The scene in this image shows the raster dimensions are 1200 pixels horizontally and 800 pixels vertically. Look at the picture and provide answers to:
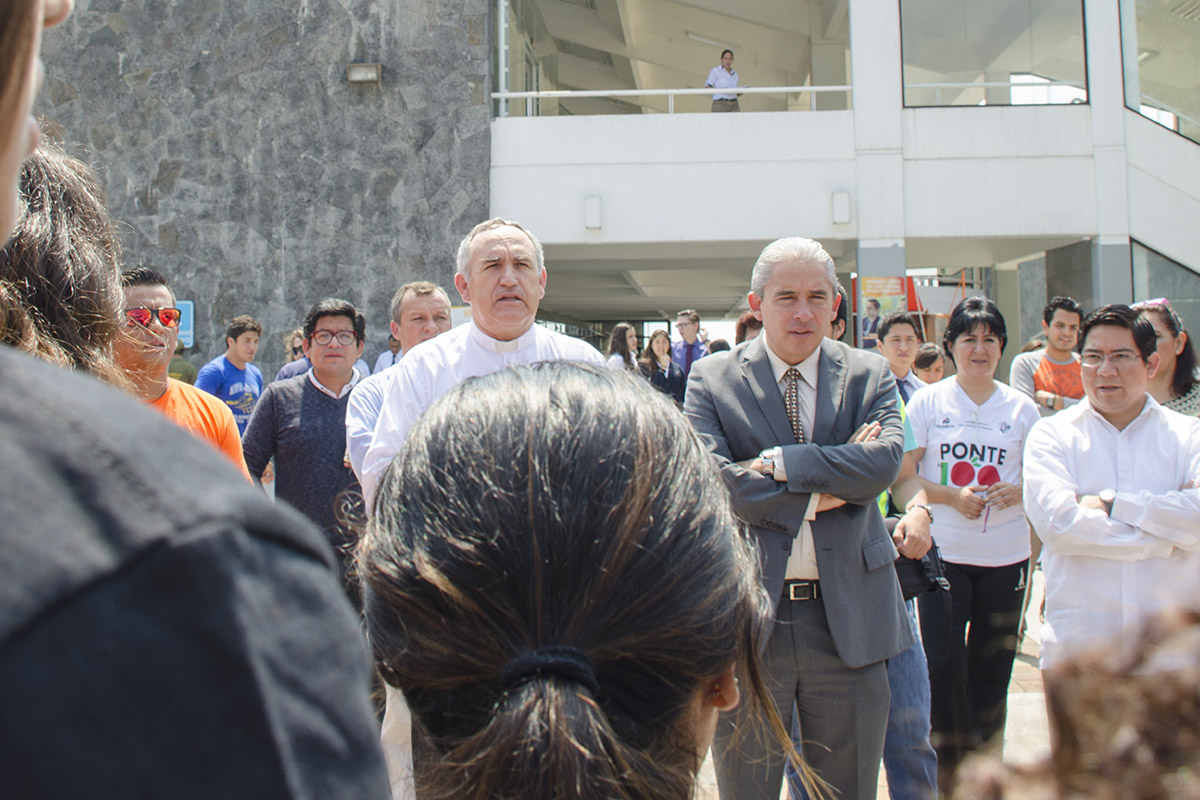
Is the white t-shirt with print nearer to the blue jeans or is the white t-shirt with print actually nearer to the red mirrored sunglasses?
the blue jeans

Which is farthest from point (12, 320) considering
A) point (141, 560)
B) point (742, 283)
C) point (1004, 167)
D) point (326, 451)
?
point (742, 283)

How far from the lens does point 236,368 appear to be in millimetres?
6793

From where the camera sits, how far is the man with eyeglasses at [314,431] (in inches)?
167

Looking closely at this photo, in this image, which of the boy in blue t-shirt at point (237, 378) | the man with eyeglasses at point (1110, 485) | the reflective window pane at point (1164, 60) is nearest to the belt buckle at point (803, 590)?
the man with eyeglasses at point (1110, 485)

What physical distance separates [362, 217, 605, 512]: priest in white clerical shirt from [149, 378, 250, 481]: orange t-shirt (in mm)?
414

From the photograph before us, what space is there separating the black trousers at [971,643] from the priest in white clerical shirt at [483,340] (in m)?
1.90

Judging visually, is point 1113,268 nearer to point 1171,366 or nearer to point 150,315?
point 1171,366

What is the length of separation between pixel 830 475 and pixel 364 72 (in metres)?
10.9

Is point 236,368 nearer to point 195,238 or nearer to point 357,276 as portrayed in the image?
point 357,276

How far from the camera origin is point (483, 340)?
10.6ft

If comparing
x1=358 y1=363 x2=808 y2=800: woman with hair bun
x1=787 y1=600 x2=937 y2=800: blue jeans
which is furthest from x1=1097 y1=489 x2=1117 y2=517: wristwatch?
x1=358 y1=363 x2=808 y2=800: woman with hair bun

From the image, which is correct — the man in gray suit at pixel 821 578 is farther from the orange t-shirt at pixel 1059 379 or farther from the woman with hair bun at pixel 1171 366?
the orange t-shirt at pixel 1059 379

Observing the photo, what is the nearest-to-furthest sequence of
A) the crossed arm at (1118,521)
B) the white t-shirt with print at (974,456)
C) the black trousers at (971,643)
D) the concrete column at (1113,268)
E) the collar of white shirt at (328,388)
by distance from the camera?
1. the crossed arm at (1118,521)
2. the black trousers at (971,643)
3. the white t-shirt with print at (974,456)
4. the collar of white shirt at (328,388)
5. the concrete column at (1113,268)

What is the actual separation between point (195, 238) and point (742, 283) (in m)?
12.5
